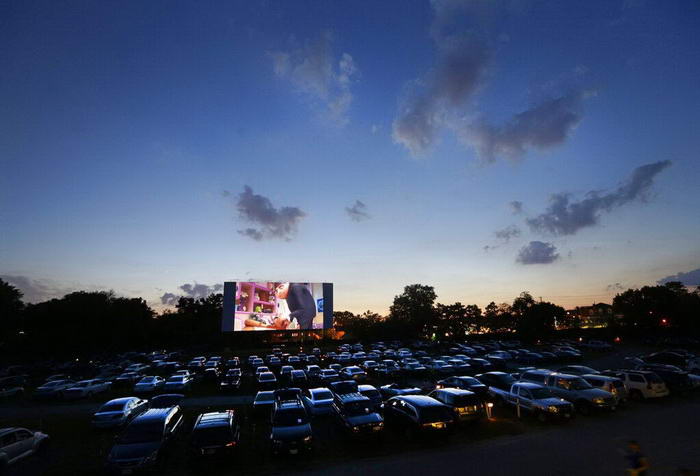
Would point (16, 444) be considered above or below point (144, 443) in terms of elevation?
below

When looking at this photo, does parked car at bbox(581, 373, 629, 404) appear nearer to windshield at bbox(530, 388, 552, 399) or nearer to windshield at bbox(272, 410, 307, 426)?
windshield at bbox(530, 388, 552, 399)

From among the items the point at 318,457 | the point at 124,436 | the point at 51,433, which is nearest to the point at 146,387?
the point at 51,433

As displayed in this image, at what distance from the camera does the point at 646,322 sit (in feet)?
233

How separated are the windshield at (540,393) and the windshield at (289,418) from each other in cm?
1080

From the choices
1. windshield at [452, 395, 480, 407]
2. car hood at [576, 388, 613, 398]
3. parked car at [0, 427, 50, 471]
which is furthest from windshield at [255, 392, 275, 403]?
car hood at [576, 388, 613, 398]

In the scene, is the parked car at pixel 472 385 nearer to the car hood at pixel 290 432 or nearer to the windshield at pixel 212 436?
the car hood at pixel 290 432

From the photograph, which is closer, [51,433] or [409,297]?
Result: [51,433]

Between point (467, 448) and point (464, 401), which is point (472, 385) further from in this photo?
point (467, 448)

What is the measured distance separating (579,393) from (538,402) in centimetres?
267

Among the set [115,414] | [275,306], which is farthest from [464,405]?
[275,306]

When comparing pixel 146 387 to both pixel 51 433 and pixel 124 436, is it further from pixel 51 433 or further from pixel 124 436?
pixel 124 436

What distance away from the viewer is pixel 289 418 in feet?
46.0

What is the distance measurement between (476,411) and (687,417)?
9.75m

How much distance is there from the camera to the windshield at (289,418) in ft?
45.5
